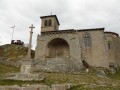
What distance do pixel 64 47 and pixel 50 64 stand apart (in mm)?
11407

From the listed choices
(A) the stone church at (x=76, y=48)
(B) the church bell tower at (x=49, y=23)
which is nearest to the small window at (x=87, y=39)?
(A) the stone church at (x=76, y=48)

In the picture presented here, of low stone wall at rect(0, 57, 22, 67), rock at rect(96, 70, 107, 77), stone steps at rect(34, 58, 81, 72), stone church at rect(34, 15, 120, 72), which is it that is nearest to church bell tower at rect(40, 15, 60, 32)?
stone church at rect(34, 15, 120, 72)

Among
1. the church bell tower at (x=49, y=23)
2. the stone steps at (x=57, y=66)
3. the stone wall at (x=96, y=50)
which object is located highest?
the church bell tower at (x=49, y=23)

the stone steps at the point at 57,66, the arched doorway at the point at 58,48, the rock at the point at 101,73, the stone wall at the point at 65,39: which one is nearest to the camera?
the stone steps at the point at 57,66

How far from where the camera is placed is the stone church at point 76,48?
39072mm

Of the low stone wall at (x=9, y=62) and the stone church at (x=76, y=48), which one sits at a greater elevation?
the stone church at (x=76, y=48)

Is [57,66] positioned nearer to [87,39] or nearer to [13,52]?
[87,39]

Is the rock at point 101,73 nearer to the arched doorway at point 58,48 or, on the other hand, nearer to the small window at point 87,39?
the small window at point 87,39

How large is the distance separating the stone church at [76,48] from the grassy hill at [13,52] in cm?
714

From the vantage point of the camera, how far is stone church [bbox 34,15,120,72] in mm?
39072

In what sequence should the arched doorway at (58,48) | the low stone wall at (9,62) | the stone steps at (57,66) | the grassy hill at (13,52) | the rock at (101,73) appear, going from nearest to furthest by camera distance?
1. the stone steps at (57,66)
2. the rock at (101,73)
3. the low stone wall at (9,62)
4. the arched doorway at (58,48)
5. the grassy hill at (13,52)

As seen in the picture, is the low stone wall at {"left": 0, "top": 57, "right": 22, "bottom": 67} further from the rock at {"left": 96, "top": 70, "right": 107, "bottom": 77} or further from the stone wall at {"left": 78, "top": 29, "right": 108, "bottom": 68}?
the rock at {"left": 96, "top": 70, "right": 107, "bottom": 77}

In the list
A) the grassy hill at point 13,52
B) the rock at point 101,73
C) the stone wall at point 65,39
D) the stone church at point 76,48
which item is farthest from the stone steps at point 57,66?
the grassy hill at point 13,52

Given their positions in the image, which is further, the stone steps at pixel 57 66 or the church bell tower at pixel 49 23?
the church bell tower at pixel 49 23
